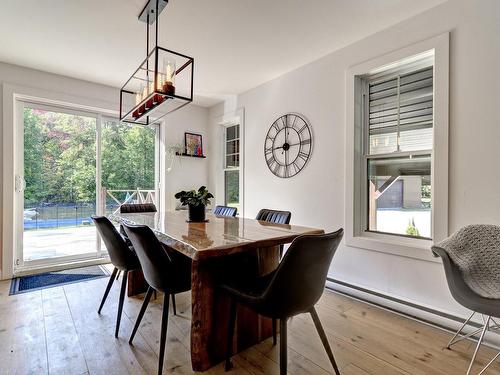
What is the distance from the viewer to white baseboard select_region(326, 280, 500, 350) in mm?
1995

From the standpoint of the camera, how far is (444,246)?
71.9 inches

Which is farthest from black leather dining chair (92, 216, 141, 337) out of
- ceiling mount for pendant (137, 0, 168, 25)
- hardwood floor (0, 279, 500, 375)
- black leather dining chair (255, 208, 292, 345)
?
ceiling mount for pendant (137, 0, 168, 25)

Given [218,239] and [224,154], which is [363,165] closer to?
[218,239]

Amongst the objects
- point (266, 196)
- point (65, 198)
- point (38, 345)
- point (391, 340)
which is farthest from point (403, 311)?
point (65, 198)

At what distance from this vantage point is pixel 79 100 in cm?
362

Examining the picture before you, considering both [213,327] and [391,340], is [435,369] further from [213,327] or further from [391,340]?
[213,327]

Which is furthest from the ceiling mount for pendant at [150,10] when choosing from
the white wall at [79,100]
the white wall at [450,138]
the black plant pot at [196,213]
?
the white wall at [79,100]

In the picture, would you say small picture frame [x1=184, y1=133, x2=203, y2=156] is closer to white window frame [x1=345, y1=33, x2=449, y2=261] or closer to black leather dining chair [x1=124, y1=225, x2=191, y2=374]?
white window frame [x1=345, y1=33, x2=449, y2=261]

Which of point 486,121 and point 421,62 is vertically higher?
point 421,62

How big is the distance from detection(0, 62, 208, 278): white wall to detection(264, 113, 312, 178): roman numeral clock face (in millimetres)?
1632

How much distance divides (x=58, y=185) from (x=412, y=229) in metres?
4.18

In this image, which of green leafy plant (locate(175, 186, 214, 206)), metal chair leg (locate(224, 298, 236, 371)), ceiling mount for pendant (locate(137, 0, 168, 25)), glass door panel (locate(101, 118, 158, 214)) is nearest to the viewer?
metal chair leg (locate(224, 298, 236, 371))

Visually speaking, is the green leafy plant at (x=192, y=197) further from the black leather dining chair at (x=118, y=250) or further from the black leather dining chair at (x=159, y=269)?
the black leather dining chair at (x=159, y=269)

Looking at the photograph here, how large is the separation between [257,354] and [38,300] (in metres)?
2.20
